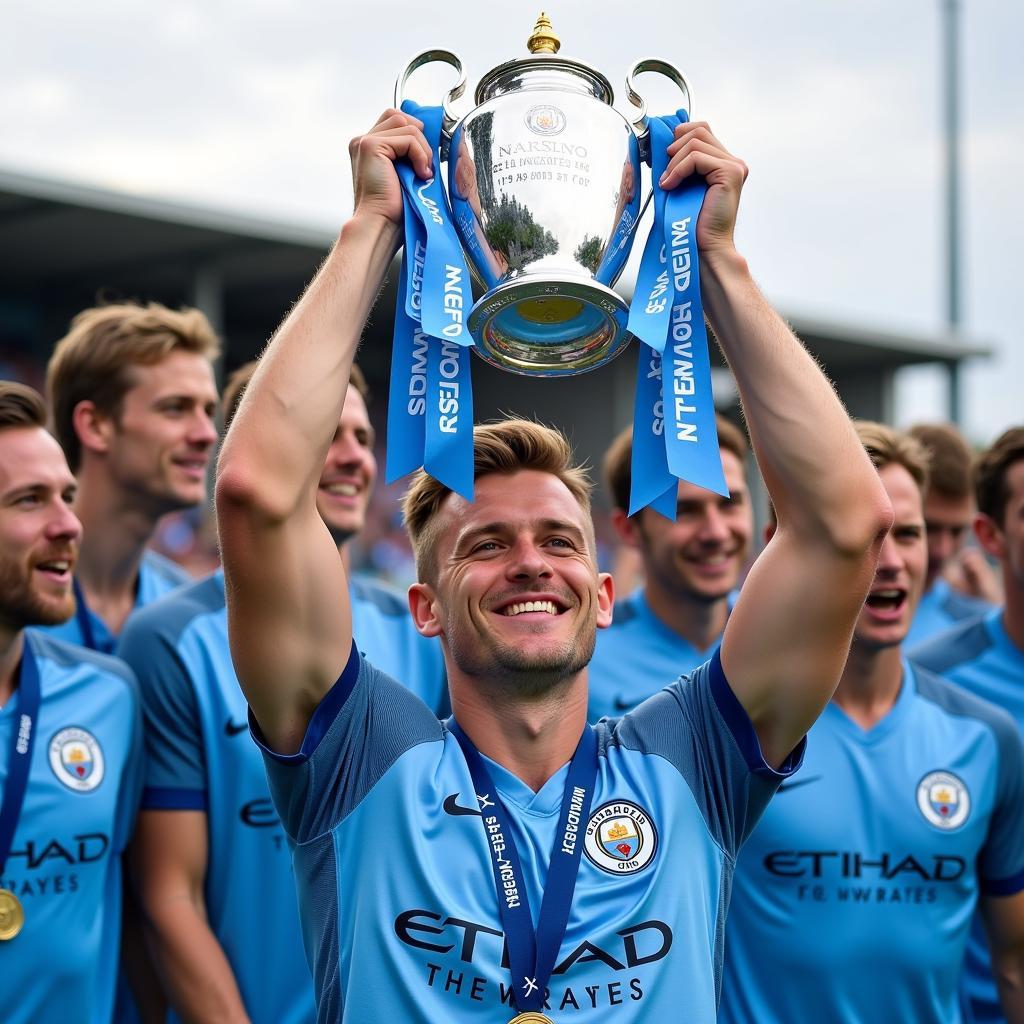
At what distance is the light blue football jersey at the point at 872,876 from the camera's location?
321 centimetres

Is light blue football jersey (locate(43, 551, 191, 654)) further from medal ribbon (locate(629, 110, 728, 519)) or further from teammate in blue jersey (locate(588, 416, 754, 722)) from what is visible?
medal ribbon (locate(629, 110, 728, 519))

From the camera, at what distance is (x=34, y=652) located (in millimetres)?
3443

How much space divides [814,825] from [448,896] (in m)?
1.29

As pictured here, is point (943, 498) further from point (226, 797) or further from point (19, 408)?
point (19, 408)

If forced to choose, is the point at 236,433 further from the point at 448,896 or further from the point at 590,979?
the point at 590,979

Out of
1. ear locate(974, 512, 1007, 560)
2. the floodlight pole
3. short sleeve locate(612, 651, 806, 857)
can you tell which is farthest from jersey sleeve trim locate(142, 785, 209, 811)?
the floodlight pole

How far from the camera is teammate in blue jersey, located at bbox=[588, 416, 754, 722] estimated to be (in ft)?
13.4

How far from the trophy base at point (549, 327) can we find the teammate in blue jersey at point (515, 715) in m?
0.23

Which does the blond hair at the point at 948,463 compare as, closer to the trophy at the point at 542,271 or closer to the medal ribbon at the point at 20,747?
the trophy at the point at 542,271

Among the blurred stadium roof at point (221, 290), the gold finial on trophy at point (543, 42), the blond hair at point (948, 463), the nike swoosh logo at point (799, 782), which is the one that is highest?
the blurred stadium roof at point (221, 290)

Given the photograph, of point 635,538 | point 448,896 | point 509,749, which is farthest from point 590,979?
point 635,538

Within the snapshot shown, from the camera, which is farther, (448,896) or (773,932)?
(773,932)

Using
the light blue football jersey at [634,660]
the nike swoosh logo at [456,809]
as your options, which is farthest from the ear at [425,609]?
the light blue football jersey at [634,660]

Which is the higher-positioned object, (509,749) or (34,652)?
(34,652)
